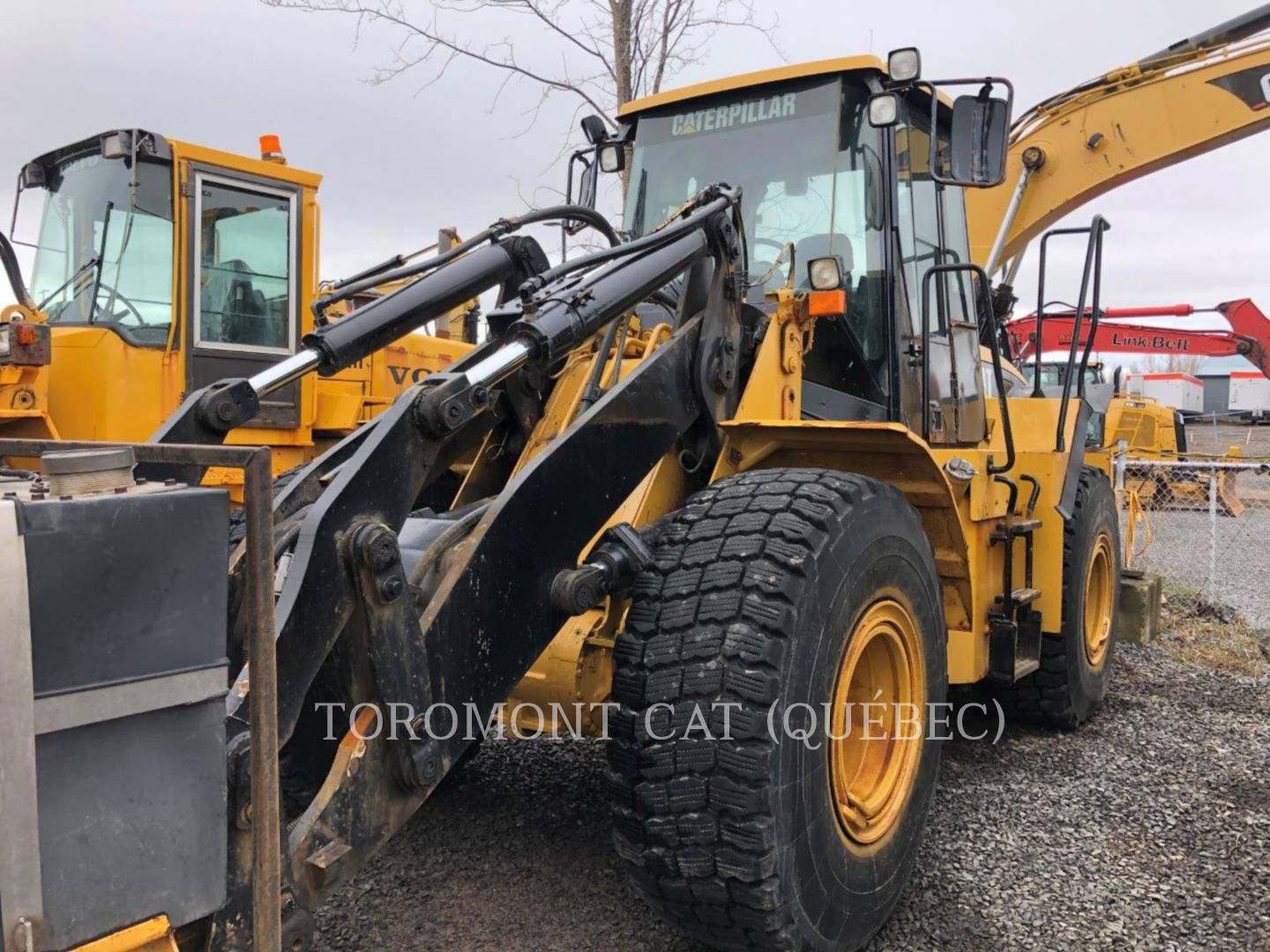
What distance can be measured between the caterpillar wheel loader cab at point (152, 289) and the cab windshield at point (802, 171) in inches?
162

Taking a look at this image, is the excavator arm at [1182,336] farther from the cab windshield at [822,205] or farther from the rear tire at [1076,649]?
the cab windshield at [822,205]

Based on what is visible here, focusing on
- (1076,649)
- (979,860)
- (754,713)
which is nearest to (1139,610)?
(1076,649)

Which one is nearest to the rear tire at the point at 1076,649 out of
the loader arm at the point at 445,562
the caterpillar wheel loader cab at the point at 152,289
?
the loader arm at the point at 445,562

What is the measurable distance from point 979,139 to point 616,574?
2047 millimetres

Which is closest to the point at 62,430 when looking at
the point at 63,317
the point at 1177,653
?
the point at 63,317

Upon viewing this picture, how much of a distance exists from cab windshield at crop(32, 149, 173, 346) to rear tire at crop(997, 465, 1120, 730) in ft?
19.1

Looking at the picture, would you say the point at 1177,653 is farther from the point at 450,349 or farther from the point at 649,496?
the point at 450,349

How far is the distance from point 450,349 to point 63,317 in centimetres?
300

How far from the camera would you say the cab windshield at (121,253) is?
6.95 metres

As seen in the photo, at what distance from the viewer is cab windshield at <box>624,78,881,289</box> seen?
3.82 m

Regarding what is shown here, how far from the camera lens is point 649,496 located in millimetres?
3279

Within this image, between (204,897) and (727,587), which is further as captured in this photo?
(727,587)

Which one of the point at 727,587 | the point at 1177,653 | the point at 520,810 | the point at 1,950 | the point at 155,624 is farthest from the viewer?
the point at 1177,653

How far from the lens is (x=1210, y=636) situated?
7336 mm
